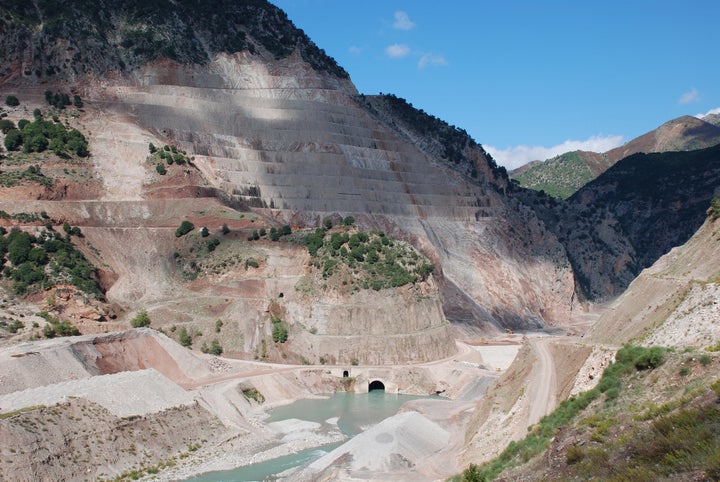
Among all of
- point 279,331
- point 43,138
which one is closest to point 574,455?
point 279,331

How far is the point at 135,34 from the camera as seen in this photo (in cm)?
13125

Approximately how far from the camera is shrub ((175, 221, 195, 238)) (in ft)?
315

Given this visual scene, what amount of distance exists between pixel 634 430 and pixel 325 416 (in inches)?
1949

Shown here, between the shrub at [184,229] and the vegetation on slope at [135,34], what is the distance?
37.5m

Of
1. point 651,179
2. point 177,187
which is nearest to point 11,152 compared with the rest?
point 177,187

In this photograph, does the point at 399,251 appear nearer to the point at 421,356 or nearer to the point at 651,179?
the point at 421,356

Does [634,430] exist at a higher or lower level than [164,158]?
lower

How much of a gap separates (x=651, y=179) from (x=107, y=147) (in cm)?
12432

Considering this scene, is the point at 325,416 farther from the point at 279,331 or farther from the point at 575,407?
the point at 575,407

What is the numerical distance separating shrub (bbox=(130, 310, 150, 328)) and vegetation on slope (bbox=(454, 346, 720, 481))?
174 feet

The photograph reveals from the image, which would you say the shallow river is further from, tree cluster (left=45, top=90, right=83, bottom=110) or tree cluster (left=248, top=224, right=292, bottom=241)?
tree cluster (left=45, top=90, right=83, bottom=110)

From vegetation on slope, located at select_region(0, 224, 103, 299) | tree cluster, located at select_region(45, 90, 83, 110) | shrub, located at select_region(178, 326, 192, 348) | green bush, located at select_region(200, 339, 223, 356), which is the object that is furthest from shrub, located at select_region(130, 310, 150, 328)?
tree cluster, located at select_region(45, 90, 83, 110)

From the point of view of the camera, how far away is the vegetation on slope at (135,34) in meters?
118

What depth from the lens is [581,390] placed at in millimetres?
35219
